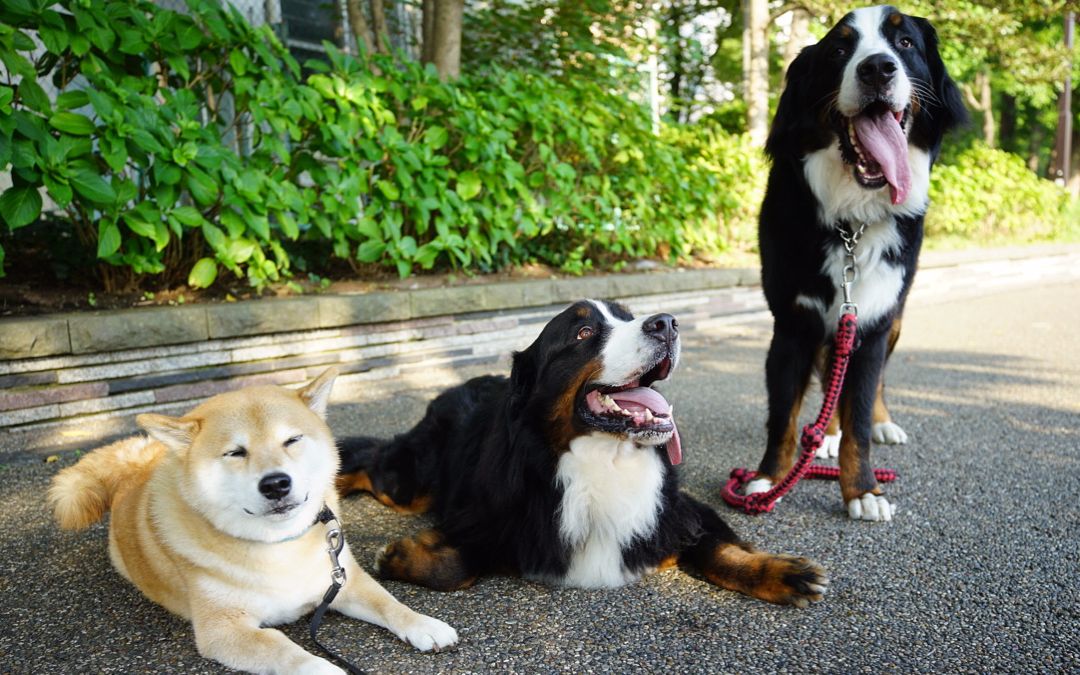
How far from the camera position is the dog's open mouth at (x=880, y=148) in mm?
2859

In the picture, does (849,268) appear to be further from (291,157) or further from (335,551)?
(291,157)

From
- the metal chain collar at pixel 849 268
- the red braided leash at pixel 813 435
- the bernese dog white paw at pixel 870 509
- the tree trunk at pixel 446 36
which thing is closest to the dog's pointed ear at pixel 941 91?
the metal chain collar at pixel 849 268

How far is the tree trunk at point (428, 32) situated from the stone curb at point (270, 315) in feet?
7.84

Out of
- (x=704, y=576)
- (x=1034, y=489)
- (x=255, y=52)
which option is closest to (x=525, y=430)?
(x=704, y=576)

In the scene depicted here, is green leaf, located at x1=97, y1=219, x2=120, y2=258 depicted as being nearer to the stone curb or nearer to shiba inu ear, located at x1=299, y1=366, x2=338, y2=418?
the stone curb

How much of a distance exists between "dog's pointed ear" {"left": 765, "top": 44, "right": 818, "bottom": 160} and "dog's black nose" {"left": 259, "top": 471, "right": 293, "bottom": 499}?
2.30 m

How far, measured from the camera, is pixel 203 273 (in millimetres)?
4402

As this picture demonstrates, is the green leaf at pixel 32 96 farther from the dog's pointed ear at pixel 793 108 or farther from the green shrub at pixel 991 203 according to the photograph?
the green shrub at pixel 991 203

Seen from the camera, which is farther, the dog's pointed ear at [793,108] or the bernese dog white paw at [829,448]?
the bernese dog white paw at [829,448]

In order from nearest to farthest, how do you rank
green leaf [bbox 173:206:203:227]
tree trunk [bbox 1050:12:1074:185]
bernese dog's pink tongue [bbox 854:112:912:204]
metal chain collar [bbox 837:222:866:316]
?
bernese dog's pink tongue [bbox 854:112:912:204] < metal chain collar [bbox 837:222:866:316] < green leaf [bbox 173:206:203:227] < tree trunk [bbox 1050:12:1074:185]

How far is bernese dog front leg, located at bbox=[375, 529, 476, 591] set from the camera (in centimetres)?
240

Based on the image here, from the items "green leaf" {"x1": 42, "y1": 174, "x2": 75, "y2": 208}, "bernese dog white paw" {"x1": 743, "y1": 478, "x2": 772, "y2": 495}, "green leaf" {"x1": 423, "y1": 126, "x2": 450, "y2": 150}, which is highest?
"green leaf" {"x1": 423, "y1": 126, "x2": 450, "y2": 150}

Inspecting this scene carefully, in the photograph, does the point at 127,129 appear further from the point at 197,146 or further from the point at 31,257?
→ the point at 31,257

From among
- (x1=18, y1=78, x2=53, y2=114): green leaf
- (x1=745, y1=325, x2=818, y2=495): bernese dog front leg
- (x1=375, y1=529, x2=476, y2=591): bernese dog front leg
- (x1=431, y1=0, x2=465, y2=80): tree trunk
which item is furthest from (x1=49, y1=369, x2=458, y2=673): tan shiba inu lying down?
(x1=431, y1=0, x2=465, y2=80): tree trunk
